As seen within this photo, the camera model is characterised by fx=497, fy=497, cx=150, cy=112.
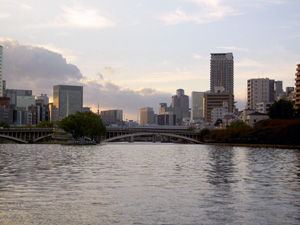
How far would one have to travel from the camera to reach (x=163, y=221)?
25.2m

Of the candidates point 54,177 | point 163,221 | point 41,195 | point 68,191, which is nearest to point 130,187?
point 68,191

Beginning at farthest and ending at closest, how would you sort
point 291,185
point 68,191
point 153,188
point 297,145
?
point 297,145 < point 291,185 < point 153,188 < point 68,191

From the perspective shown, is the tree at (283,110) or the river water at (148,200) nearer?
the river water at (148,200)

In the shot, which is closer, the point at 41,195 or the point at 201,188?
the point at 41,195

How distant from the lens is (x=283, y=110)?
7028 inches

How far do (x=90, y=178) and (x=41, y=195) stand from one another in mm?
13068

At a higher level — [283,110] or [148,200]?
[283,110]

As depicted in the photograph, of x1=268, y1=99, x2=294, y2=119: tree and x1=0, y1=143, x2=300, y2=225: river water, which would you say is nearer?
x1=0, y1=143, x2=300, y2=225: river water

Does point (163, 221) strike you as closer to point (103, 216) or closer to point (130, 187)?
point (103, 216)

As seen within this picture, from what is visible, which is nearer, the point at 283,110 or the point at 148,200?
the point at 148,200

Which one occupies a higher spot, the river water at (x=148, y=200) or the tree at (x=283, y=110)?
the tree at (x=283, y=110)

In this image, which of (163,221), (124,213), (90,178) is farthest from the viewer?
(90,178)

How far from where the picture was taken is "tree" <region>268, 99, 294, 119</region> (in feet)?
584

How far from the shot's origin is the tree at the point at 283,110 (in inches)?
7008
